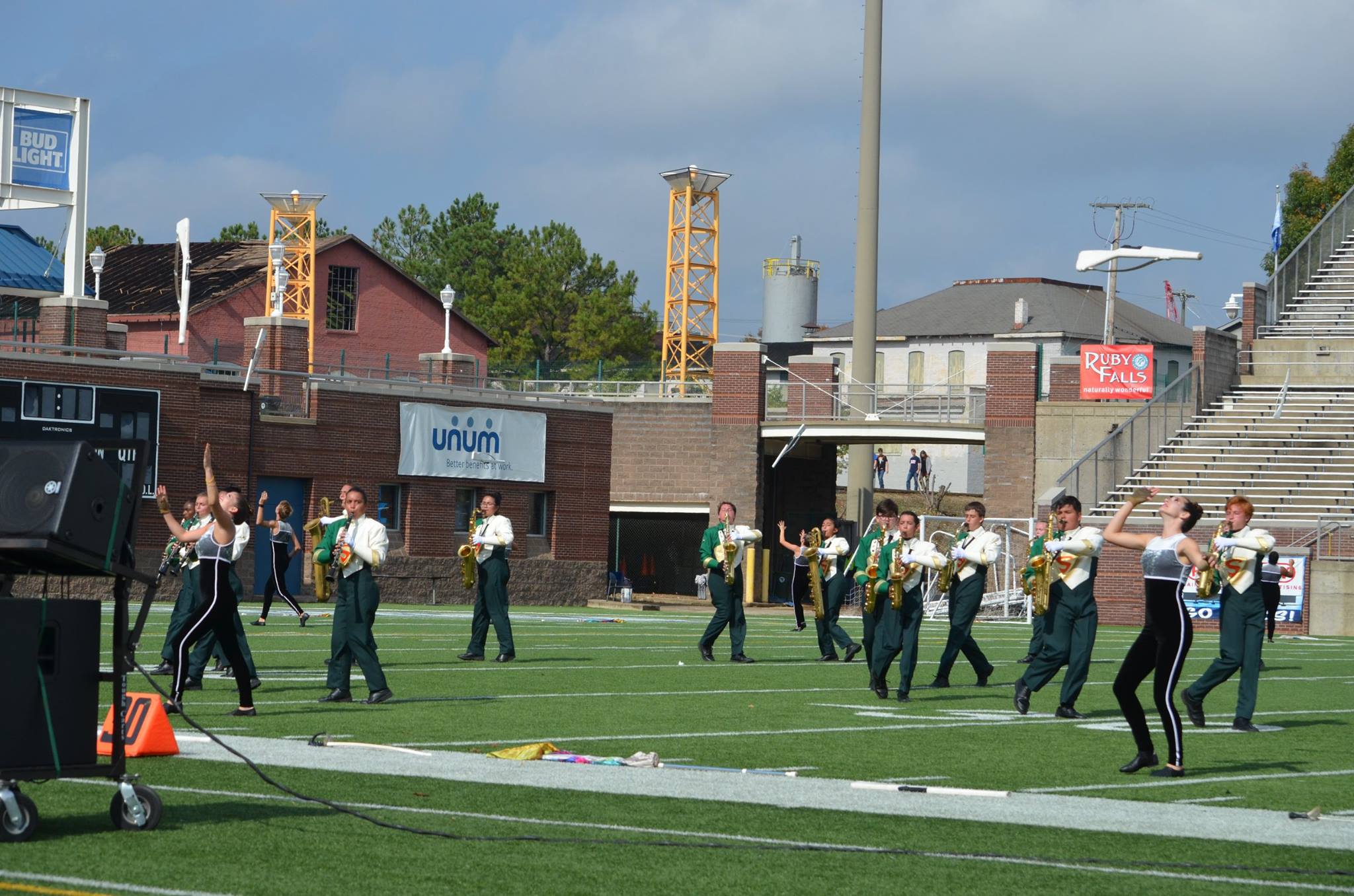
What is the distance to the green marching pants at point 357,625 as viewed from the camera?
16.0 meters

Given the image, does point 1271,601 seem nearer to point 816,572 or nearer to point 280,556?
point 816,572

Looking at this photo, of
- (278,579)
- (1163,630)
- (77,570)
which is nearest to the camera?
(77,570)

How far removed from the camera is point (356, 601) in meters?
16.0

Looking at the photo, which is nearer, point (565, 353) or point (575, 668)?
point (575, 668)

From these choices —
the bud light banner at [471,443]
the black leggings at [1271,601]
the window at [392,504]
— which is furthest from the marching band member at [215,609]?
the bud light banner at [471,443]

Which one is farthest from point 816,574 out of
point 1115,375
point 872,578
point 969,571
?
point 1115,375

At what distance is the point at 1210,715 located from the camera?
17.9 meters

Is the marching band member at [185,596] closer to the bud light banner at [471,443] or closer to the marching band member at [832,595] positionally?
the marching band member at [832,595]

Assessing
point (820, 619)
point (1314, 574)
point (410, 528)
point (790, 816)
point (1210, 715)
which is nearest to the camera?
point (790, 816)

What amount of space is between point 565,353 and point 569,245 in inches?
237

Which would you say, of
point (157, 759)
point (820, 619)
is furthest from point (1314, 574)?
point (157, 759)

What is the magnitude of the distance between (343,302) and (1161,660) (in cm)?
6285

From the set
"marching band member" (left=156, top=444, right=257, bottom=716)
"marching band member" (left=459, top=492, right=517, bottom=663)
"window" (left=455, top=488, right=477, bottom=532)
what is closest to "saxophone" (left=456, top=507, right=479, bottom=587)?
"marching band member" (left=459, top=492, right=517, bottom=663)

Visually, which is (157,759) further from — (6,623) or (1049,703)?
(1049,703)
